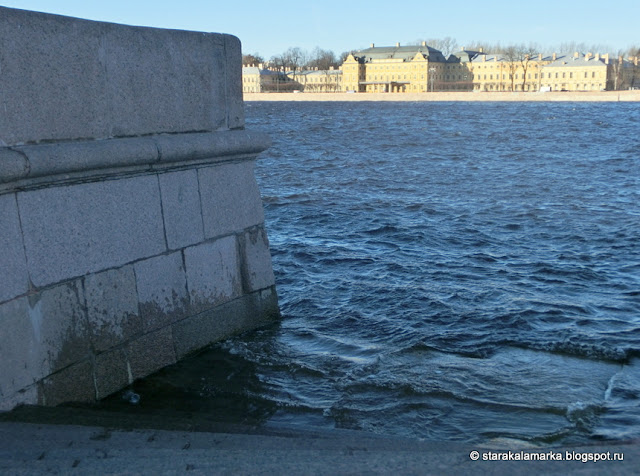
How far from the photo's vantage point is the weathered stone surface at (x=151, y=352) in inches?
163

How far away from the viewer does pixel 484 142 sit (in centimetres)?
2875

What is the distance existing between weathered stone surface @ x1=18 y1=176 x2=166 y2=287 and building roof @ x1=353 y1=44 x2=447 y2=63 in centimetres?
12808

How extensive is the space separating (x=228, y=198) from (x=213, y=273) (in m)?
0.50

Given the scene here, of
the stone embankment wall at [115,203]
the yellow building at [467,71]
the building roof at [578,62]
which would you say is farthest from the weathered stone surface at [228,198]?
the yellow building at [467,71]

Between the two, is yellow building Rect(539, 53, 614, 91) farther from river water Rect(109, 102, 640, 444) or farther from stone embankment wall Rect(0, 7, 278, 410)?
stone embankment wall Rect(0, 7, 278, 410)

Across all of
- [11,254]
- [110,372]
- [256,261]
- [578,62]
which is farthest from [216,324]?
[578,62]

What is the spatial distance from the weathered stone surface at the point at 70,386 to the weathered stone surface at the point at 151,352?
33 centimetres

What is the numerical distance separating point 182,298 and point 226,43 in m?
1.63

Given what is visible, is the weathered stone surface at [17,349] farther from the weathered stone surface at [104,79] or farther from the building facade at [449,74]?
the building facade at [449,74]

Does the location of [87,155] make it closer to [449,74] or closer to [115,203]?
[115,203]

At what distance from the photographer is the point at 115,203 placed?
396 centimetres

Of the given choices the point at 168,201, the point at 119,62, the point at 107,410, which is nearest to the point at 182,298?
the point at 168,201

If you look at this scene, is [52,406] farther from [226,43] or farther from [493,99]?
[493,99]

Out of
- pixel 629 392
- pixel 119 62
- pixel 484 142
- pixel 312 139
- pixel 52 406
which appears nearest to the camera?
pixel 52 406
